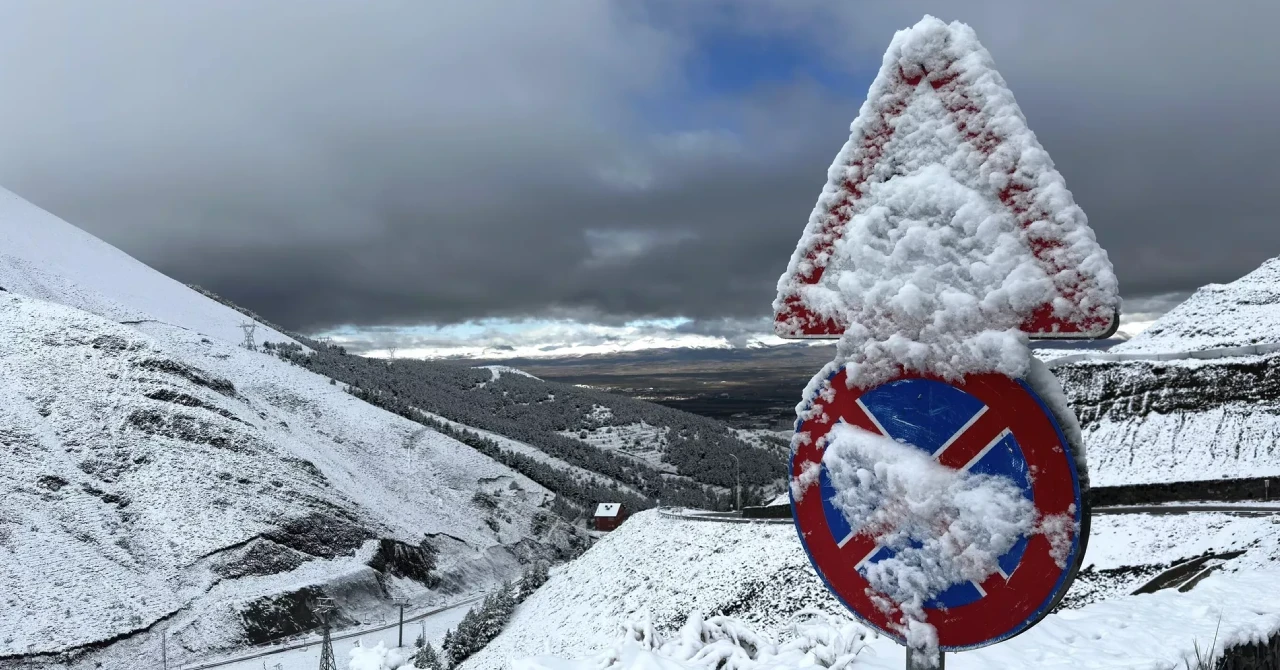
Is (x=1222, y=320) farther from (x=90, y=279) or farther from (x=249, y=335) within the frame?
(x=90, y=279)

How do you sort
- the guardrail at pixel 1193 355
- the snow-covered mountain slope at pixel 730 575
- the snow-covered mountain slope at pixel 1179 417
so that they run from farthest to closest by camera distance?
the guardrail at pixel 1193 355 → the snow-covered mountain slope at pixel 1179 417 → the snow-covered mountain slope at pixel 730 575

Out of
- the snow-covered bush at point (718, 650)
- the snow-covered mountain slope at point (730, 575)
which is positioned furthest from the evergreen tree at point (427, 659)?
the snow-covered bush at point (718, 650)

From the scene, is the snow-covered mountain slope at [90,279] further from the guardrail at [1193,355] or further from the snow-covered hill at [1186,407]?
the snow-covered hill at [1186,407]

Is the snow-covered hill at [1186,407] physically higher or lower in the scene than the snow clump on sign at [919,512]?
lower

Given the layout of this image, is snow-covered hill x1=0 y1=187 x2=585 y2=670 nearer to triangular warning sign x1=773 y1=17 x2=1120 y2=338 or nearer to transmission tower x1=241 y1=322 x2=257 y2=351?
transmission tower x1=241 y1=322 x2=257 y2=351

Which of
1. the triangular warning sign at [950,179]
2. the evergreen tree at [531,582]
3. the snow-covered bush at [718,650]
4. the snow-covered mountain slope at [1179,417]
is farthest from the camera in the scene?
the evergreen tree at [531,582]

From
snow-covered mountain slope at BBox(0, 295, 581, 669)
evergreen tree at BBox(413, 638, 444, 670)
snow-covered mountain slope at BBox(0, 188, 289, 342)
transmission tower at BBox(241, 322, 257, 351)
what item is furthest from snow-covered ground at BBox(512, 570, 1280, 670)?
snow-covered mountain slope at BBox(0, 188, 289, 342)

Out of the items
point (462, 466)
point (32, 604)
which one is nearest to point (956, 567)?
point (32, 604)
